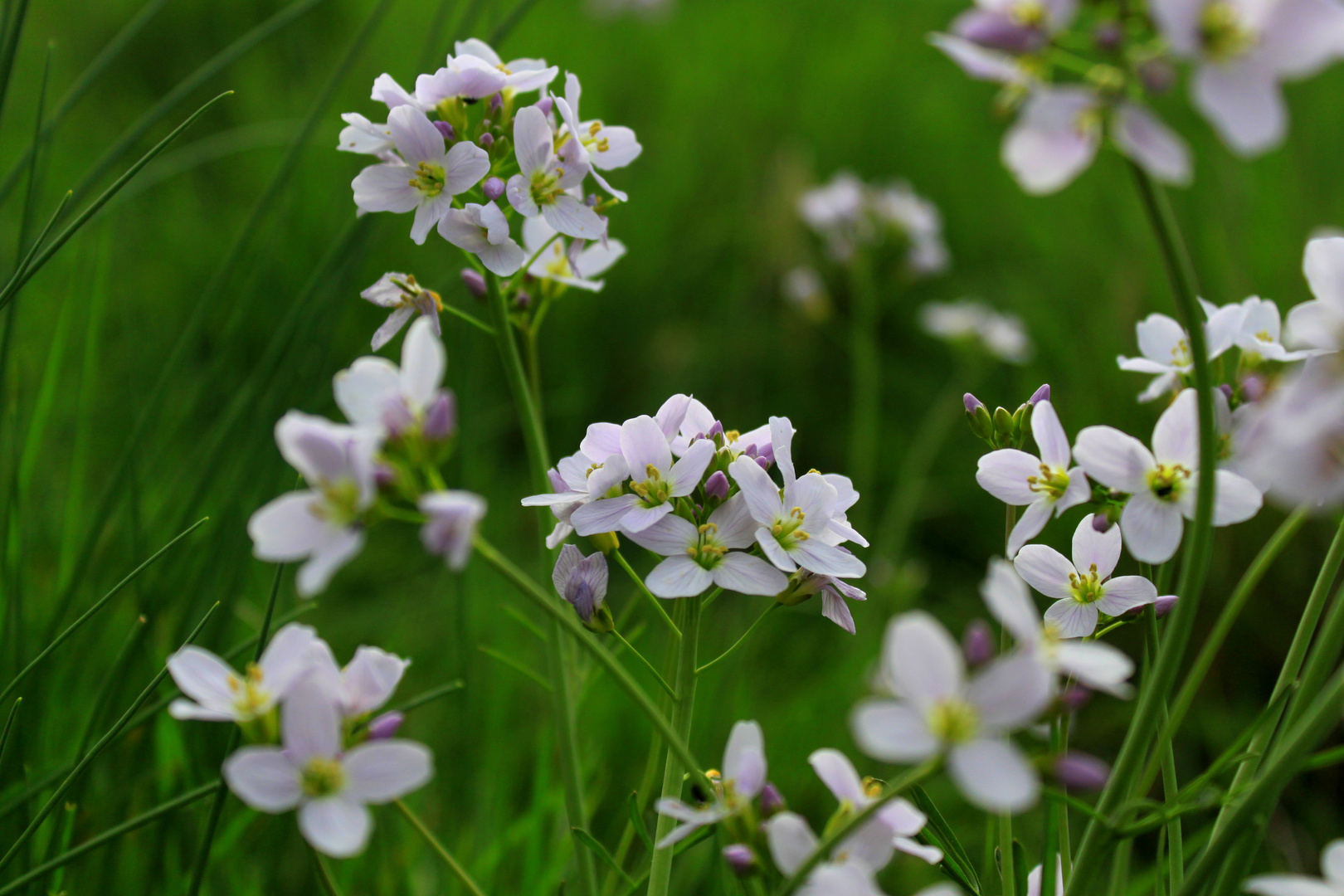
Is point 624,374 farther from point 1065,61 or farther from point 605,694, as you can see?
point 1065,61

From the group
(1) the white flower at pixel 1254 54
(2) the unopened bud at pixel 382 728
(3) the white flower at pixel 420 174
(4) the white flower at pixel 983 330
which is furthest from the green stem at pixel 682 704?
(4) the white flower at pixel 983 330

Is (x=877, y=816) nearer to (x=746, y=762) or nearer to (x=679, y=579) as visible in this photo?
(x=746, y=762)

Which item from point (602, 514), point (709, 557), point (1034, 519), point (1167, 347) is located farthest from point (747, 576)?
point (1167, 347)

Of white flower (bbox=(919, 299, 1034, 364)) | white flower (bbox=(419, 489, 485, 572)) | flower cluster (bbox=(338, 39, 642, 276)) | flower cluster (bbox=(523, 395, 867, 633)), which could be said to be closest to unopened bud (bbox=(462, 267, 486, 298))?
flower cluster (bbox=(338, 39, 642, 276))

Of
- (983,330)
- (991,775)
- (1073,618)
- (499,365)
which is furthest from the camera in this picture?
(499,365)

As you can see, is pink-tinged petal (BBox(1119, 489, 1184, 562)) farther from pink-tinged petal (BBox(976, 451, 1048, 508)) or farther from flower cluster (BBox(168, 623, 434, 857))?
flower cluster (BBox(168, 623, 434, 857))

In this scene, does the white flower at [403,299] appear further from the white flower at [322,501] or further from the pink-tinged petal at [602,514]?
the white flower at [322,501]
